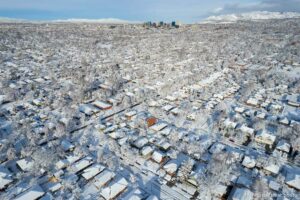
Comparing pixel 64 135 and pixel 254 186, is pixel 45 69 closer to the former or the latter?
pixel 64 135

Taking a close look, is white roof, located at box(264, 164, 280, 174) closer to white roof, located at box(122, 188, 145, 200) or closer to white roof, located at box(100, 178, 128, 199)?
white roof, located at box(122, 188, 145, 200)

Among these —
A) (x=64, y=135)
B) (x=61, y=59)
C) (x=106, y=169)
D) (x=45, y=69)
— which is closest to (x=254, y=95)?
(x=106, y=169)

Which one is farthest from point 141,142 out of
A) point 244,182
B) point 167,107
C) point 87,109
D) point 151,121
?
point 87,109

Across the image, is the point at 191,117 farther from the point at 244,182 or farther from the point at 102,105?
the point at 102,105

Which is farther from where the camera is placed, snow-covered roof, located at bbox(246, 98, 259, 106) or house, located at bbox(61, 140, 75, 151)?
snow-covered roof, located at bbox(246, 98, 259, 106)

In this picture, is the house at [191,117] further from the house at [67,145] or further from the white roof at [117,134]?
the house at [67,145]

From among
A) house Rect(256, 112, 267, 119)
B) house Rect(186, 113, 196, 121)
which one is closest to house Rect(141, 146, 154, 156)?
house Rect(186, 113, 196, 121)
